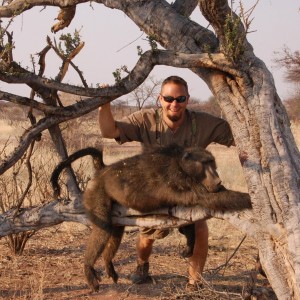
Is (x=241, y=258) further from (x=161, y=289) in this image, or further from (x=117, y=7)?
(x=117, y=7)

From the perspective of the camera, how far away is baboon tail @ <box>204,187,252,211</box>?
13.1ft

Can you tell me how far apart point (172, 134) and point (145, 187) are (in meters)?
0.87

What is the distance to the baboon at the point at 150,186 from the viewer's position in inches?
169

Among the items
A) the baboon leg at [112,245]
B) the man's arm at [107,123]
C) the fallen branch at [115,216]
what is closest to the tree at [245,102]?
the fallen branch at [115,216]

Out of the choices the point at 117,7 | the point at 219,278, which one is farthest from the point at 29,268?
the point at 117,7

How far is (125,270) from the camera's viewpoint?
6102mm

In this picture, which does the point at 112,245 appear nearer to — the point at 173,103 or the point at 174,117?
the point at 174,117

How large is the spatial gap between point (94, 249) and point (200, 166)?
1.18 metres

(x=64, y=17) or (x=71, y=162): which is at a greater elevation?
(x=64, y=17)

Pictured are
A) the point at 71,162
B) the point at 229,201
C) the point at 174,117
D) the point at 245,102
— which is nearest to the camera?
the point at 245,102

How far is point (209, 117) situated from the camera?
504 centimetres

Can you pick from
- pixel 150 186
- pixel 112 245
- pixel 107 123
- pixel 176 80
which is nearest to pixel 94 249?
pixel 112 245

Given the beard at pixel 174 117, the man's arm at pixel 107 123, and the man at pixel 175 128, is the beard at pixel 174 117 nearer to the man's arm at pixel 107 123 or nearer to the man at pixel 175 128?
the man at pixel 175 128

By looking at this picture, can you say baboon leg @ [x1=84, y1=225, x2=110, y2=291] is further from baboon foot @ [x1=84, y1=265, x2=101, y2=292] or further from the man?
the man
